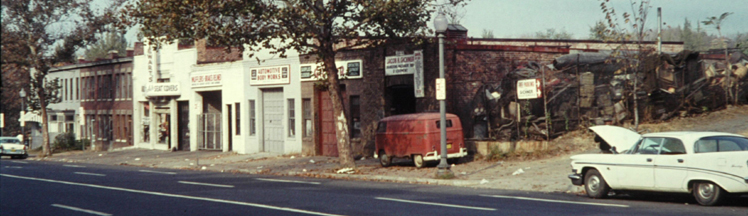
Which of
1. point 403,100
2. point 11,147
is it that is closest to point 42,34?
point 11,147

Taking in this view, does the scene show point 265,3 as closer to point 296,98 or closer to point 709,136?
point 296,98

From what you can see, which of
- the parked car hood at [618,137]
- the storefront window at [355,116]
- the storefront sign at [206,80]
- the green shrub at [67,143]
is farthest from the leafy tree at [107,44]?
the parked car hood at [618,137]

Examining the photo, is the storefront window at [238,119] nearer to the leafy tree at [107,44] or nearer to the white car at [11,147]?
the white car at [11,147]

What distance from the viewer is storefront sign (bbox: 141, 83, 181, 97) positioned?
4394 cm

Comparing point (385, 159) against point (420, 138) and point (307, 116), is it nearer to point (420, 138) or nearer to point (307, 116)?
point (420, 138)

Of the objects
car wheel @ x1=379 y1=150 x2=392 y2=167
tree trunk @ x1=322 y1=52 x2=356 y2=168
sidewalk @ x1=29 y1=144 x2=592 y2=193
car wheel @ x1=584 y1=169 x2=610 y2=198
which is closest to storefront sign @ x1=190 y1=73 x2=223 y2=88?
sidewalk @ x1=29 y1=144 x2=592 y2=193

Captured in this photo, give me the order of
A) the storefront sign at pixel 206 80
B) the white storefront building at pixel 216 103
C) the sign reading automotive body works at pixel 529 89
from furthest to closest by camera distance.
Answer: the storefront sign at pixel 206 80 → the white storefront building at pixel 216 103 → the sign reading automotive body works at pixel 529 89

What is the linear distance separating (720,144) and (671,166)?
2.89 ft

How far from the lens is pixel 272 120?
3606 centimetres

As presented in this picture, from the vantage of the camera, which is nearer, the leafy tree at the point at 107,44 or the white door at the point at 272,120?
the white door at the point at 272,120

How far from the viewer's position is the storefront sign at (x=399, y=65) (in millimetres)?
27766

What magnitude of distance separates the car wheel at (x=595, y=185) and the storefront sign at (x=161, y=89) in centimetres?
3207

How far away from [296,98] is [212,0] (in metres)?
12.3

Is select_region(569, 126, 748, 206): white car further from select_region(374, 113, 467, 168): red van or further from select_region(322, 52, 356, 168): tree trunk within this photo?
select_region(322, 52, 356, 168): tree trunk
